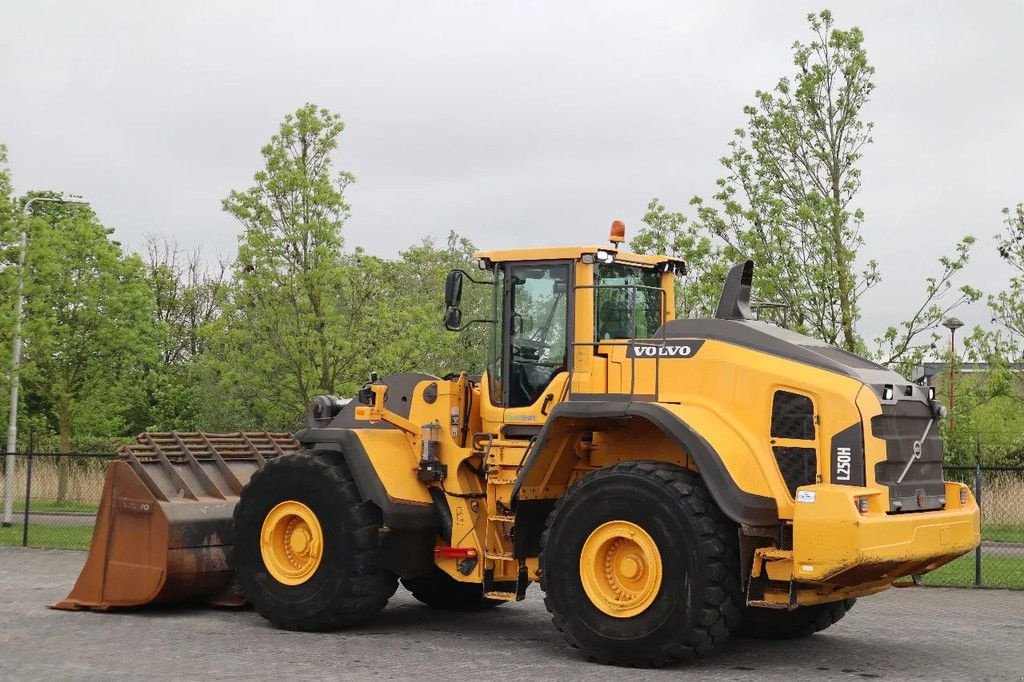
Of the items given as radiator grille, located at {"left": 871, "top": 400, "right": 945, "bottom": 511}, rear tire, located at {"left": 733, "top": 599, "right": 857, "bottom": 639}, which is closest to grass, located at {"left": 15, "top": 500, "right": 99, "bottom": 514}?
rear tire, located at {"left": 733, "top": 599, "right": 857, "bottom": 639}

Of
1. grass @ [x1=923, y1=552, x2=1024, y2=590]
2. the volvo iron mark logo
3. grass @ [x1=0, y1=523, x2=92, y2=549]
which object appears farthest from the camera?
grass @ [x1=0, y1=523, x2=92, y2=549]

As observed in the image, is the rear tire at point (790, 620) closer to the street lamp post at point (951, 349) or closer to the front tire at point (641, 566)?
the front tire at point (641, 566)

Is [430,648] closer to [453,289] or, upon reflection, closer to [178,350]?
[453,289]

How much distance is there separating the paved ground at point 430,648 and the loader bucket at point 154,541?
0.75 feet

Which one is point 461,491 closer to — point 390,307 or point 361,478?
point 361,478

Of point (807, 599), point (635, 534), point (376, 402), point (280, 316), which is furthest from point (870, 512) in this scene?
point (280, 316)

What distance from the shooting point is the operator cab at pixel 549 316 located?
1144cm

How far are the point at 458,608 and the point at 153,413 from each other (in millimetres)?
34611

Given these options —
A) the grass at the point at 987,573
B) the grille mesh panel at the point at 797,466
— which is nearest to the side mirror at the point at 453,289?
the grille mesh panel at the point at 797,466

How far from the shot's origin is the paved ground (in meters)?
9.98

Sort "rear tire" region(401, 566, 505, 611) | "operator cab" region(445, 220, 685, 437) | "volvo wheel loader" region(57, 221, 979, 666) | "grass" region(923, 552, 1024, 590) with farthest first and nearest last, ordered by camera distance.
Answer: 1. "grass" region(923, 552, 1024, 590)
2. "rear tire" region(401, 566, 505, 611)
3. "operator cab" region(445, 220, 685, 437)
4. "volvo wheel loader" region(57, 221, 979, 666)

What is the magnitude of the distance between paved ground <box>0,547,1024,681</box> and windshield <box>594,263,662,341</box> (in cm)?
264

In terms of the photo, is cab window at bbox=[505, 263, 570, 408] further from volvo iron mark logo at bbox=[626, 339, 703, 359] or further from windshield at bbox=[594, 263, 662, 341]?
volvo iron mark logo at bbox=[626, 339, 703, 359]

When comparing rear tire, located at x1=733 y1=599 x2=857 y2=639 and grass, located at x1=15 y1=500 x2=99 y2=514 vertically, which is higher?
grass, located at x1=15 y1=500 x2=99 y2=514
